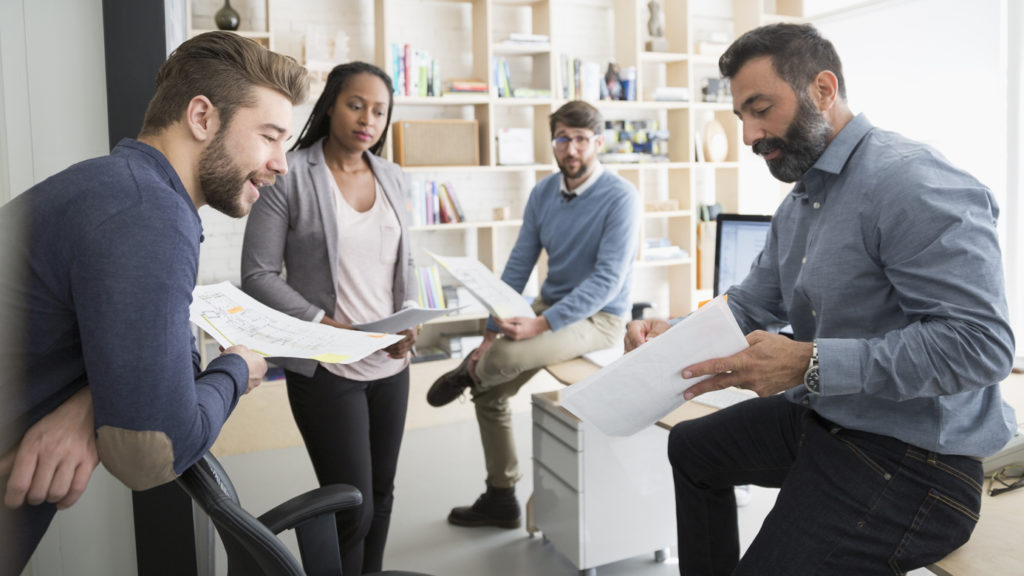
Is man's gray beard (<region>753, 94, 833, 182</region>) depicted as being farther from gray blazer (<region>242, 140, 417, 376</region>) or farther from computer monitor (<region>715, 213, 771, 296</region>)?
gray blazer (<region>242, 140, 417, 376</region>)

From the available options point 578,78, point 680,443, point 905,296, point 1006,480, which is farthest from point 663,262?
point 905,296

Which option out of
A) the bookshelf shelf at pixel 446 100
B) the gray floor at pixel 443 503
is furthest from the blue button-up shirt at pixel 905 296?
the bookshelf shelf at pixel 446 100

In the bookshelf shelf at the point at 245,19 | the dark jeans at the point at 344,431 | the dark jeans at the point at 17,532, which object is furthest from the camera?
the bookshelf shelf at the point at 245,19

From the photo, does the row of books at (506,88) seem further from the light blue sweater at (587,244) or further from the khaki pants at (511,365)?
the khaki pants at (511,365)

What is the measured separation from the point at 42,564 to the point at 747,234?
2.04 metres

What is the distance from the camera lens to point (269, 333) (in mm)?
1482

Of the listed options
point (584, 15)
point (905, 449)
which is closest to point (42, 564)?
point (905, 449)

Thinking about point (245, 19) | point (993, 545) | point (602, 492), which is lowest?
point (602, 492)

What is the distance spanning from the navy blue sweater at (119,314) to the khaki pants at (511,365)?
1721 millimetres

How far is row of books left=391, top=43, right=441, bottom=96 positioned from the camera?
416 centimetres

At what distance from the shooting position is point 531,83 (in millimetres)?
A: 4812

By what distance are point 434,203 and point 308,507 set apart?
3.17 meters

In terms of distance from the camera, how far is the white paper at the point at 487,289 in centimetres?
238

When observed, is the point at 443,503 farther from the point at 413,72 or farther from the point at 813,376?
the point at 413,72
